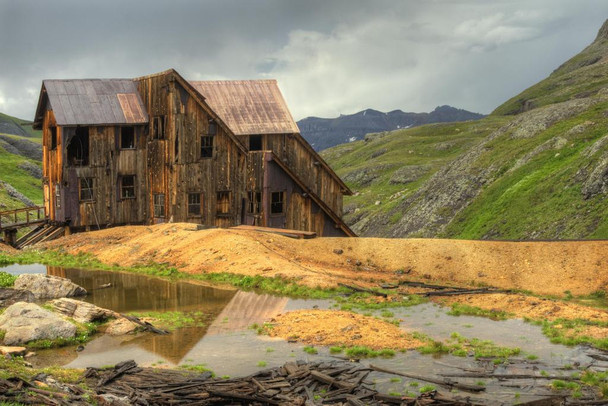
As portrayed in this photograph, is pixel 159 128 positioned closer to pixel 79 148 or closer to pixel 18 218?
pixel 79 148

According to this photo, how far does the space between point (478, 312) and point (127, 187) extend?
32.0m

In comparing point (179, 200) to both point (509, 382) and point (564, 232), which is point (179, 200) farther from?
point (509, 382)

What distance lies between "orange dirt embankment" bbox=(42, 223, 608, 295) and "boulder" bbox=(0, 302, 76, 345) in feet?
40.7

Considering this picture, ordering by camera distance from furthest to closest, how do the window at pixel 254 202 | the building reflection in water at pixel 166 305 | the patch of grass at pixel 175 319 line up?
1. the window at pixel 254 202
2. the patch of grass at pixel 175 319
3. the building reflection in water at pixel 166 305

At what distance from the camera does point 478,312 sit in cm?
2773

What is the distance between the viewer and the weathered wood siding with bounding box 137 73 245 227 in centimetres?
5044

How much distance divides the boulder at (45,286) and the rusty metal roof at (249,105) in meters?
25.9

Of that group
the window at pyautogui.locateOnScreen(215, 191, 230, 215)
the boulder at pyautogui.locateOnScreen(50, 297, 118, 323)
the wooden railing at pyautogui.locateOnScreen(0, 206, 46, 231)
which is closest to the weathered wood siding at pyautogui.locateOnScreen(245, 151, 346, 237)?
the window at pyautogui.locateOnScreen(215, 191, 230, 215)

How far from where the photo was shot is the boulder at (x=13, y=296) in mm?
28016

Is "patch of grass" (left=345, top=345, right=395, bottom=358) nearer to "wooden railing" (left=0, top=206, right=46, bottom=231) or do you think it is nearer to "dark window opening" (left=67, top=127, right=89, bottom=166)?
"dark window opening" (left=67, top=127, right=89, bottom=166)

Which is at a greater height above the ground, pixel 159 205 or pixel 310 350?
pixel 159 205

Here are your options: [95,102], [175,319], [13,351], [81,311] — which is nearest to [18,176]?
[95,102]

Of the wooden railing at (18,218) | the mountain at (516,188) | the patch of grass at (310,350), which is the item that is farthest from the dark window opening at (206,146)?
the patch of grass at (310,350)

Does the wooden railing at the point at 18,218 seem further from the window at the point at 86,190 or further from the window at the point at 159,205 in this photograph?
the window at the point at 159,205
